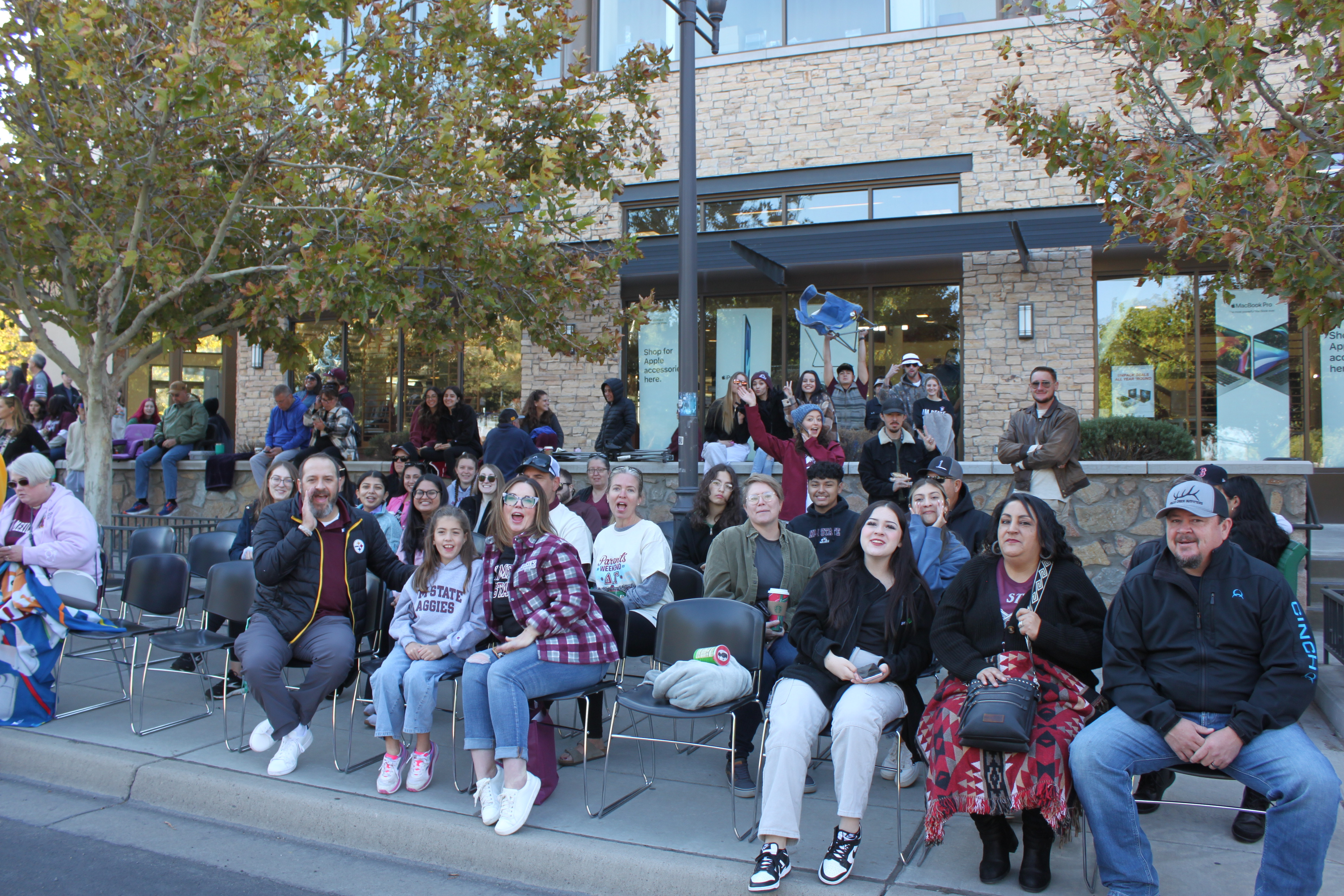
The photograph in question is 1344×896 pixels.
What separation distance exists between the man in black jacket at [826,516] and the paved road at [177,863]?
2752 millimetres

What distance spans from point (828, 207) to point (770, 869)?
36.7ft

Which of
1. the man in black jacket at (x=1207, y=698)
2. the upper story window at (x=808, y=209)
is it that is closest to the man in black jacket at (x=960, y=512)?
the man in black jacket at (x=1207, y=698)

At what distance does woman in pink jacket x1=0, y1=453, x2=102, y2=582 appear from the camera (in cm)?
583

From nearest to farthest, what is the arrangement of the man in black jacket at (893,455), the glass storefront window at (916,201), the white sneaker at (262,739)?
1. the white sneaker at (262,739)
2. the man in black jacket at (893,455)
3. the glass storefront window at (916,201)

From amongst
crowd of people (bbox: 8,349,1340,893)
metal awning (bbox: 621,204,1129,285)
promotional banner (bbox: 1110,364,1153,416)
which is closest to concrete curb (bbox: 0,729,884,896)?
crowd of people (bbox: 8,349,1340,893)

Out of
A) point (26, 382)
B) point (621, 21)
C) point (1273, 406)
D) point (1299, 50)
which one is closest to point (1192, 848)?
point (1299, 50)

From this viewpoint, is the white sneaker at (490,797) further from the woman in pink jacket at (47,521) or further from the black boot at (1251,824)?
the woman in pink jacket at (47,521)

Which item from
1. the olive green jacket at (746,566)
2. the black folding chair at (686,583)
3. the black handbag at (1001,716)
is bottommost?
the black handbag at (1001,716)

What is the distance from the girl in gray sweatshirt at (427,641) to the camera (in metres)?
4.64

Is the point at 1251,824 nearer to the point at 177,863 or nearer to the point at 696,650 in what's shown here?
the point at 696,650

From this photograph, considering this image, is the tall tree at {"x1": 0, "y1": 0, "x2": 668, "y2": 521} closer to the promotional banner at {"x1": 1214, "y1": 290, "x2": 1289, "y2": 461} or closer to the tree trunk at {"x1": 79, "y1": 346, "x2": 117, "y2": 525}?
the tree trunk at {"x1": 79, "y1": 346, "x2": 117, "y2": 525}

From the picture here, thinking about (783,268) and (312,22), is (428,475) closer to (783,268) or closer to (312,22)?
(312,22)

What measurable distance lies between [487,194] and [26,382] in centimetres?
1001

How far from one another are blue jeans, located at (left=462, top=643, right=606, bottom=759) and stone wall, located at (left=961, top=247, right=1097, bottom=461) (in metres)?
8.77
